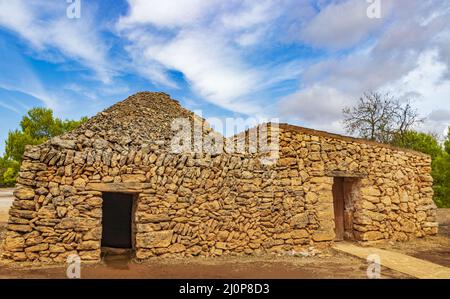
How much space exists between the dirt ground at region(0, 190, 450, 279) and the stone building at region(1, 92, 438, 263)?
348 millimetres

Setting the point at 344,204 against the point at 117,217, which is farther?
the point at 344,204

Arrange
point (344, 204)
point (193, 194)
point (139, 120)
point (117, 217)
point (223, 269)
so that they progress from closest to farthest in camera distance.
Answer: point (223, 269)
point (193, 194)
point (139, 120)
point (117, 217)
point (344, 204)

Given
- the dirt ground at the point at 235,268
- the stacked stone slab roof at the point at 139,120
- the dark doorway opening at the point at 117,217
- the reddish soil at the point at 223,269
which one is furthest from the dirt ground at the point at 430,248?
the dark doorway opening at the point at 117,217

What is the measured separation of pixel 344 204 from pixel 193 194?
4.82 metres

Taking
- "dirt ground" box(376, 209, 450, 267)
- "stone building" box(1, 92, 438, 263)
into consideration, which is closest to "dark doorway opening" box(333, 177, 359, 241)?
"stone building" box(1, 92, 438, 263)

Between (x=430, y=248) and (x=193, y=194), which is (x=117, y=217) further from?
(x=430, y=248)

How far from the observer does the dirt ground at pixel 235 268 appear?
643 centimetres

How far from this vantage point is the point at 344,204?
33.6ft

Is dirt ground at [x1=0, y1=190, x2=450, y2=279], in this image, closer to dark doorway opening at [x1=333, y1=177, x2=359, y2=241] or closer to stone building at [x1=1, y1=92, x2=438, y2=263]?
stone building at [x1=1, y1=92, x2=438, y2=263]

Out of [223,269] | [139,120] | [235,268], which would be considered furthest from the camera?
[139,120]

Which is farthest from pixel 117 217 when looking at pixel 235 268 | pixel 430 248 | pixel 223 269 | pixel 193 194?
pixel 430 248

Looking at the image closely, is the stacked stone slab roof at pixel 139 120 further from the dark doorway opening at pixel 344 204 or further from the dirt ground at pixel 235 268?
the dark doorway opening at pixel 344 204

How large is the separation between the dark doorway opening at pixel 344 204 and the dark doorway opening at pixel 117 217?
19.4 ft

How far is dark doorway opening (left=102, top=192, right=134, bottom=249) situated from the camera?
31.7 feet
